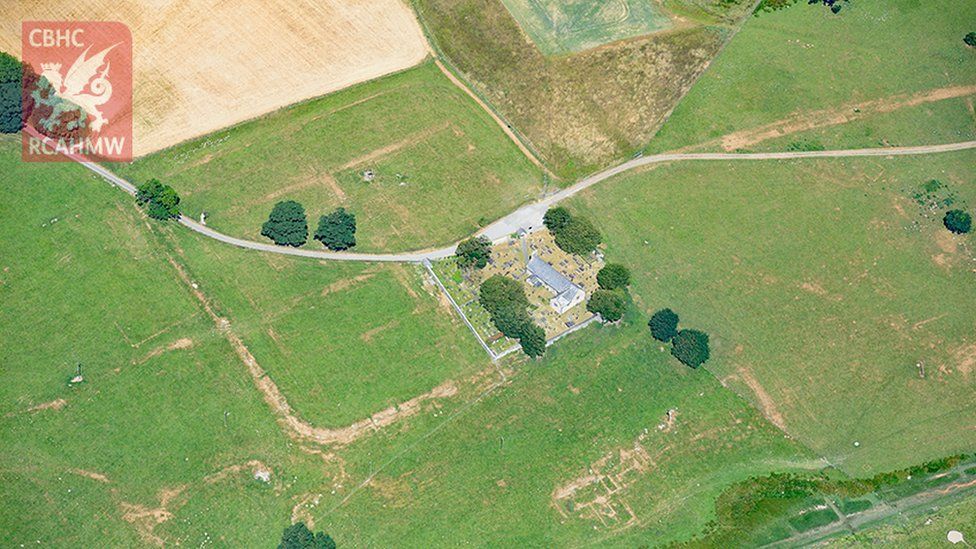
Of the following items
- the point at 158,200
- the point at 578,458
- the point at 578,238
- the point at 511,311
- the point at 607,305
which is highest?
the point at 578,238

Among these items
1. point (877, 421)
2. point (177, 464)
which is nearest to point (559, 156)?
point (877, 421)

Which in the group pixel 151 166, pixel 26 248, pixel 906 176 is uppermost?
pixel 906 176

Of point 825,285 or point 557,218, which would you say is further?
point 557,218

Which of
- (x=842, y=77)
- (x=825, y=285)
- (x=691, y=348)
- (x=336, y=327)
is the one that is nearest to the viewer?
(x=691, y=348)

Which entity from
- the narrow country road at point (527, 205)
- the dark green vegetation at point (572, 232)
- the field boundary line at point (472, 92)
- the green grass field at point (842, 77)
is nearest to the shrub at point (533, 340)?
the dark green vegetation at point (572, 232)

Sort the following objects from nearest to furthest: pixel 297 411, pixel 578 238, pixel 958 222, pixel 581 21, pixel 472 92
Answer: pixel 297 411
pixel 578 238
pixel 958 222
pixel 472 92
pixel 581 21

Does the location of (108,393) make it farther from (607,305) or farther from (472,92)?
(472,92)

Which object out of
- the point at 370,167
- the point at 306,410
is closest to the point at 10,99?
the point at 370,167

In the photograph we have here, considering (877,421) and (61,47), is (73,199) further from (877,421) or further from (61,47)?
(877,421)
